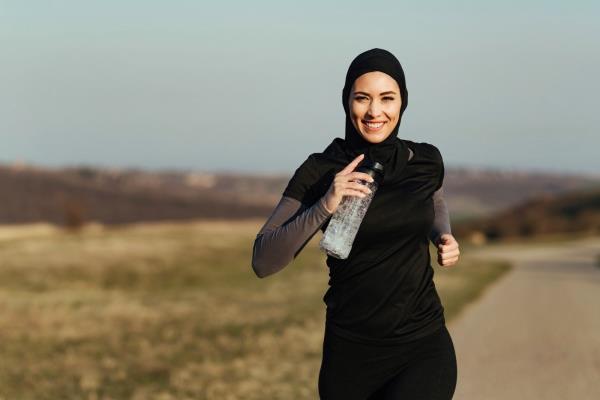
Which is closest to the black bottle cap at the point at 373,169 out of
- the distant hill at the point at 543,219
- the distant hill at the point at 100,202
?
the distant hill at the point at 100,202

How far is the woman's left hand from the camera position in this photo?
3451 millimetres

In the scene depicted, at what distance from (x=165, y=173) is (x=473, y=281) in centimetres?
11334

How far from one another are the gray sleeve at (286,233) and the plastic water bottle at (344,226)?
1.8 inches

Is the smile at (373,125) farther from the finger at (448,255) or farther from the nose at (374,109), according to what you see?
the finger at (448,255)

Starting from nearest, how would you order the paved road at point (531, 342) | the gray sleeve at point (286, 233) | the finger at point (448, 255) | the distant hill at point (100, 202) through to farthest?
the gray sleeve at point (286, 233)
the finger at point (448, 255)
the paved road at point (531, 342)
the distant hill at point (100, 202)

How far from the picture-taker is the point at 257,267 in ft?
10.8

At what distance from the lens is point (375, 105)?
3.34 metres

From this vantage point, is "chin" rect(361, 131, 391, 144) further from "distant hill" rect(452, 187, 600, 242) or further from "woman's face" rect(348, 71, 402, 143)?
"distant hill" rect(452, 187, 600, 242)

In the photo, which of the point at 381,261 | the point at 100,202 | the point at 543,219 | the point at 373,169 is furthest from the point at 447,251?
the point at 100,202

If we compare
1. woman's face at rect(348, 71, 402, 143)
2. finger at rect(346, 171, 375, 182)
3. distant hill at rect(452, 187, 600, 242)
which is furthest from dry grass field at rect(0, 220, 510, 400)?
distant hill at rect(452, 187, 600, 242)

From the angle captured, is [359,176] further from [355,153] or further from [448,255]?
[448,255]

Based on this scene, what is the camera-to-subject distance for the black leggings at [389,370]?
344cm

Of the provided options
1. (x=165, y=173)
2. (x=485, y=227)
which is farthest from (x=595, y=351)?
(x=165, y=173)

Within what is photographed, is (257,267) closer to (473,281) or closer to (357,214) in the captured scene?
(357,214)
